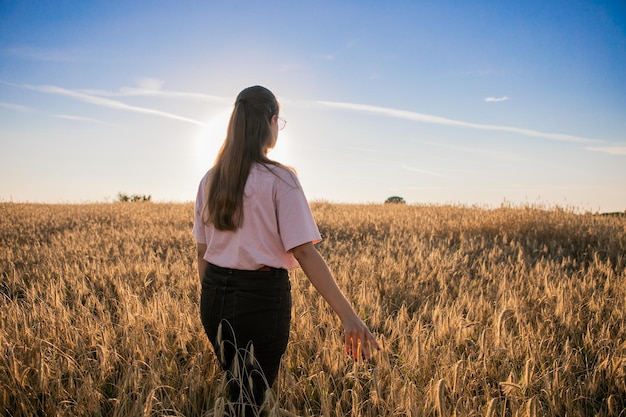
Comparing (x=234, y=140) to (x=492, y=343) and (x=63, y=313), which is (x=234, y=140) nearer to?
(x=492, y=343)

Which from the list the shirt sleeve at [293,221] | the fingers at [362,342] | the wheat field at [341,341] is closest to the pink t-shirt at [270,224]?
the shirt sleeve at [293,221]

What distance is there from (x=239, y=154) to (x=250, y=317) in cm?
80

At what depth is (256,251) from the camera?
1986 mm

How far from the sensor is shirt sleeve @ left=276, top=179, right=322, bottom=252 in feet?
6.31

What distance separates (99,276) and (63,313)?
180 cm

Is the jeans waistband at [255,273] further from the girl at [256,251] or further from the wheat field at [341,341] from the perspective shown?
the wheat field at [341,341]

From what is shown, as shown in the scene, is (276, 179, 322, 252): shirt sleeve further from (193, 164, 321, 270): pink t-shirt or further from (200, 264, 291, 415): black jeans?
(200, 264, 291, 415): black jeans

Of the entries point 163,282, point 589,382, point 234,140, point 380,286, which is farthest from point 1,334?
point 589,382

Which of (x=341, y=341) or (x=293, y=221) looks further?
(x=341, y=341)

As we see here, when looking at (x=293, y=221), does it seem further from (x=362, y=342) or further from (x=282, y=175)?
(x=362, y=342)

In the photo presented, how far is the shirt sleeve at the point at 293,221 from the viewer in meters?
1.92

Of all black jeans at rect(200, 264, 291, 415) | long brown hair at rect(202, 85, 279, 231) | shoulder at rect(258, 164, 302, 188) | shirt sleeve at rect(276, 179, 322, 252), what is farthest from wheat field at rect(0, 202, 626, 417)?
shoulder at rect(258, 164, 302, 188)

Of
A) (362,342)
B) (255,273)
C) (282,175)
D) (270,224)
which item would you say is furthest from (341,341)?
(282,175)

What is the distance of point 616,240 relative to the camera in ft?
25.7
